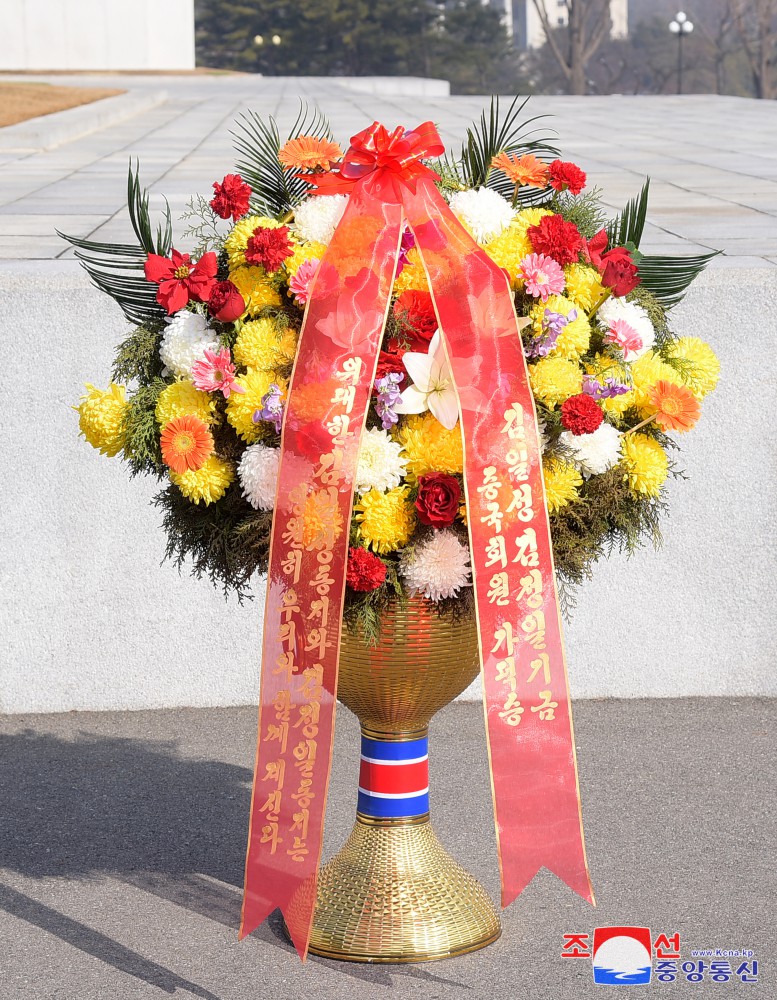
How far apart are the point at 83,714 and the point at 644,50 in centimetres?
6235

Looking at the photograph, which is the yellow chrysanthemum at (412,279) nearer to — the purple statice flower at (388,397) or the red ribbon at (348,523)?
the red ribbon at (348,523)

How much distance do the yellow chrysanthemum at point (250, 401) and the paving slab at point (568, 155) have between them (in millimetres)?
2697

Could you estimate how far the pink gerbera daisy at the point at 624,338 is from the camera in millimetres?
3020

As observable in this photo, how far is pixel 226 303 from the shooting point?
296cm

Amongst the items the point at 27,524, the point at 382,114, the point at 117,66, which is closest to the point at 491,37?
the point at 117,66

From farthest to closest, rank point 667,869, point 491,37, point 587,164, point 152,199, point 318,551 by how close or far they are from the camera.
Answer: point 491,37 → point 587,164 → point 152,199 → point 667,869 → point 318,551

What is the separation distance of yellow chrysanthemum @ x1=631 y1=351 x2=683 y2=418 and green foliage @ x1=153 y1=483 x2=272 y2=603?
84 centimetres

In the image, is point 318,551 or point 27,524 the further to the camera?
point 27,524

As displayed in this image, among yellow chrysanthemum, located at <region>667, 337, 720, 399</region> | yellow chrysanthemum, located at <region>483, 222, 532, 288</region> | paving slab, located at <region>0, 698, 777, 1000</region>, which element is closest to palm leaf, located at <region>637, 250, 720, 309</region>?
yellow chrysanthemum, located at <region>667, 337, 720, 399</region>

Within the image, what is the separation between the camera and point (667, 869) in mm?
3773

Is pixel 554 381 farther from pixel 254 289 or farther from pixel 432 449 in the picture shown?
pixel 254 289

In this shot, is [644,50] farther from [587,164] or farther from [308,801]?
[308,801]

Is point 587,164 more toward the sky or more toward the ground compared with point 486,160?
more toward the ground

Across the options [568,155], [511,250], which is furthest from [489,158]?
[568,155]
